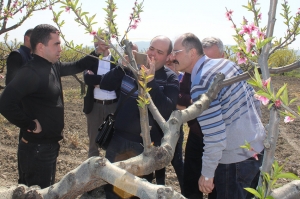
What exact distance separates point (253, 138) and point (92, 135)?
2507 millimetres

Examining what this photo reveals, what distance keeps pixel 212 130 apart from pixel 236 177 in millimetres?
424

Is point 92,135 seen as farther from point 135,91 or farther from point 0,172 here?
point 135,91

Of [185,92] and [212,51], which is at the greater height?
[212,51]

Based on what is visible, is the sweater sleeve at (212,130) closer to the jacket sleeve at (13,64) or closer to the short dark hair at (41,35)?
the short dark hair at (41,35)

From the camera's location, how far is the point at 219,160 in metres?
2.55

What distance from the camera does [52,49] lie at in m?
2.89

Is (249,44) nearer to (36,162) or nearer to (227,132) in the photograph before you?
(227,132)

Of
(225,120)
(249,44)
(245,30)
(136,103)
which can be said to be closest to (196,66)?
(225,120)

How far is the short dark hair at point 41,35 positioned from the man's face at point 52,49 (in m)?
0.03

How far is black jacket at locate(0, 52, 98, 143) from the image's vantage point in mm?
2678

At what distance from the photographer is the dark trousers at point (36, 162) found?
→ 2826mm

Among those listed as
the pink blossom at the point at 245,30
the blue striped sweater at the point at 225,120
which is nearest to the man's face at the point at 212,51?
the blue striped sweater at the point at 225,120

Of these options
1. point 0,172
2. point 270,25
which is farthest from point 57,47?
point 0,172

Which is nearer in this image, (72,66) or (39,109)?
(39,109)
